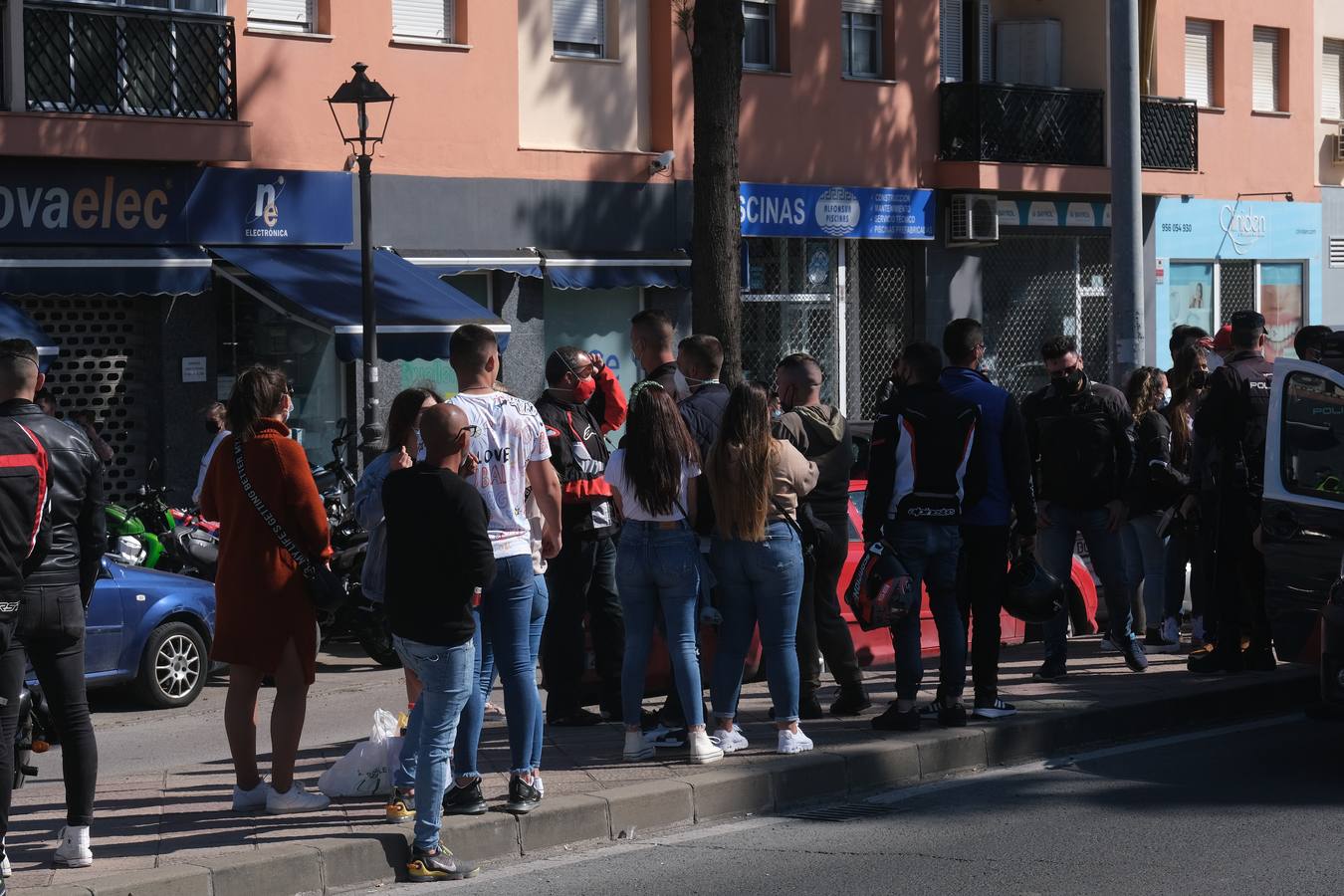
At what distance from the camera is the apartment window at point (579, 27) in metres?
20.2

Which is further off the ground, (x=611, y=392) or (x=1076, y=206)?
(x=1076, y=206)

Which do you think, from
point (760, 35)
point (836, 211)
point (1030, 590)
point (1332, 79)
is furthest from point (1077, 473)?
point (1332, 79)

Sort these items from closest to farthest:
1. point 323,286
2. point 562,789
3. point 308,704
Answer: point 562,789, point 308,704, point 323,286

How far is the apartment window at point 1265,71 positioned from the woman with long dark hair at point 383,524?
75.9 ft

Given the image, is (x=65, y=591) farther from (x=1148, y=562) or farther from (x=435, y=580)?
(x=1148, y=562)

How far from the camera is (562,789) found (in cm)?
765

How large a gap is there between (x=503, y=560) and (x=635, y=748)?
5.08 feet

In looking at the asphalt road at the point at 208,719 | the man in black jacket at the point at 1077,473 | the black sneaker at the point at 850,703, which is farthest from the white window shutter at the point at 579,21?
the black sneaker at the point at 850,703

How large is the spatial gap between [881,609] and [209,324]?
35.5 ft

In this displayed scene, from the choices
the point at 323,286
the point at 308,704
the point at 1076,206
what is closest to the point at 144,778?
the point at 308,704

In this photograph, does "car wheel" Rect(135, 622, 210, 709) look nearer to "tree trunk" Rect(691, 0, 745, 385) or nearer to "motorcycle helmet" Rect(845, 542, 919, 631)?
"motorcycle helmet" Rect(845, 542, 919, 631)

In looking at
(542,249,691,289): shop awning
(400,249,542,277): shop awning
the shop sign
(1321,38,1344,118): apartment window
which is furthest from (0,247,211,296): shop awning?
(1321,38,1344,118): apartment window

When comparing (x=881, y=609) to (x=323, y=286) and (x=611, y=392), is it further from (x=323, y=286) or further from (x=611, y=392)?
(x=323, y=286)

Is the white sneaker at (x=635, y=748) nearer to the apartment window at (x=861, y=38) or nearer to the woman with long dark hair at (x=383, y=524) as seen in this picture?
the woman with long dark hair at (x=383, y=524)
